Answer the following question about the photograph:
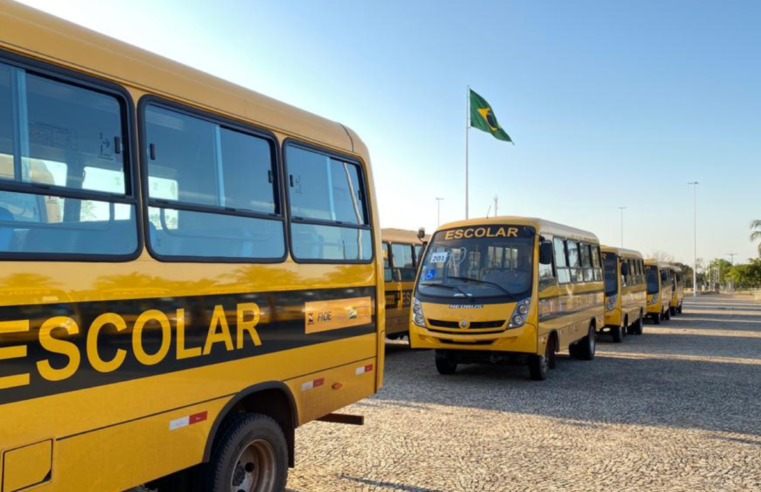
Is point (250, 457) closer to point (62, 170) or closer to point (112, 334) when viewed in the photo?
point (112, 334)

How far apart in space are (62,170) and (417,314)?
815cm

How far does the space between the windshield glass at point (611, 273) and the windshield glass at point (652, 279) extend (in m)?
7.99

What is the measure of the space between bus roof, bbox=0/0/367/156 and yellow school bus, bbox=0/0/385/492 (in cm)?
1

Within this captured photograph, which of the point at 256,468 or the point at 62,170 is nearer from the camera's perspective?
the point at 62,170

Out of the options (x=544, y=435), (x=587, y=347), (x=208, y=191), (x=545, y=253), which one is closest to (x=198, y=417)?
(x=208, y=191)

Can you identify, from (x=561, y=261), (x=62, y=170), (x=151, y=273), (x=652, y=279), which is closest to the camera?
(x=62, y=170)

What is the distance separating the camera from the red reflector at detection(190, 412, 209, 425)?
3840 mm

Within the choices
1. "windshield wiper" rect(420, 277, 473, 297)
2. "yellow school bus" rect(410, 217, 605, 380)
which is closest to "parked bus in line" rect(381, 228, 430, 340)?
"yellow school bus" rect(410, 217, 605, 380)

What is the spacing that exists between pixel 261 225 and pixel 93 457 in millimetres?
1930

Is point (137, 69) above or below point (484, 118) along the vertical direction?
below

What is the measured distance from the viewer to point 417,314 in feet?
35.8

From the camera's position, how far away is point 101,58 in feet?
11.3

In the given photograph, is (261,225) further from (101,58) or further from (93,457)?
(93,457)

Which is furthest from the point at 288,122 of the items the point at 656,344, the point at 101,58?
the point at 656,344
